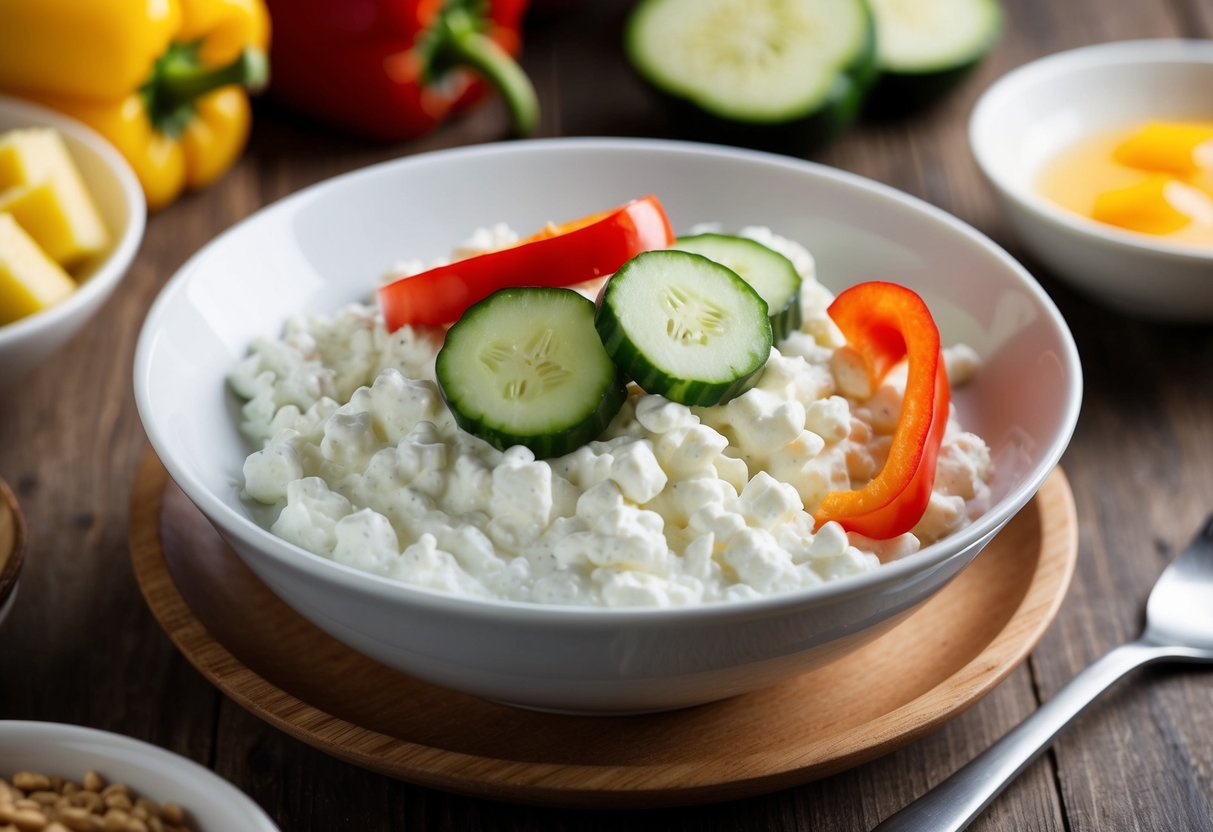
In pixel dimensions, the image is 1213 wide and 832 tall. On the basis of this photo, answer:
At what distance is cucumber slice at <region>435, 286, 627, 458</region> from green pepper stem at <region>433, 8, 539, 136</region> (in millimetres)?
1800

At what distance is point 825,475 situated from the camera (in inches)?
74.6

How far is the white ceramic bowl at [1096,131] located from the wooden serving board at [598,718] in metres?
0.79

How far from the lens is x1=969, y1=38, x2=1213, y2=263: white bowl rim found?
2744mm

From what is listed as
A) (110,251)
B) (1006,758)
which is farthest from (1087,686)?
(110,251)

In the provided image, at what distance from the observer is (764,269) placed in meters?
2.12

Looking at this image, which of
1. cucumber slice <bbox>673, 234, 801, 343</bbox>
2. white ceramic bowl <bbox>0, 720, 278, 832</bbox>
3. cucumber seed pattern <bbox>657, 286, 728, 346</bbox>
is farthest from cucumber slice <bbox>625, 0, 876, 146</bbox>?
white ceramic bowl <bbox>0, 720, 278, 832</bbox>

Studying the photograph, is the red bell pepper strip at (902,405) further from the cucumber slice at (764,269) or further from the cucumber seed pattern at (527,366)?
the cucumber seed pattern at (527,366)

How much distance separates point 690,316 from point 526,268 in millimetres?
287

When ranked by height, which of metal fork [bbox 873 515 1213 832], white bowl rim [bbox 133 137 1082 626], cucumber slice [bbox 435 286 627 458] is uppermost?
cucumber slice [bbox 435 286 627 458]

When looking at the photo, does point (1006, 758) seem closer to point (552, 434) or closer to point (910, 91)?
point (552, 434)

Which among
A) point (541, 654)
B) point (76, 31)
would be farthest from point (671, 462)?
point (76, 31)

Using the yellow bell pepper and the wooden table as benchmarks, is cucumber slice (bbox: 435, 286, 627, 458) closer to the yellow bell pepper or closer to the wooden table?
the wooden table

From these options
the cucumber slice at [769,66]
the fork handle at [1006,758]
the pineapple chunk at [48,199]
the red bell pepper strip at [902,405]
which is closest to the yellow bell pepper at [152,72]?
the pineapple chunk at [48,199]

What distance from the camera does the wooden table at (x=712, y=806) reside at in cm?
189
